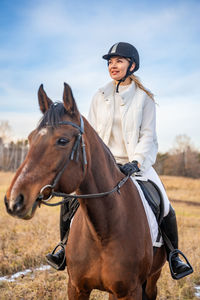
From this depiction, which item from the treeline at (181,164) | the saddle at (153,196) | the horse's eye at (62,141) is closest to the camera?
the horse's eye at (62,141)

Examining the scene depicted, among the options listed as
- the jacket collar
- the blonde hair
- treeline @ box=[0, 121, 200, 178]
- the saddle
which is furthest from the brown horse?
treeline @ box=[0, 121, 200, 178]

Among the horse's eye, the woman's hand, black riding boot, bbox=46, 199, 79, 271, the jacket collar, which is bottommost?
black riding boot, bbox=46, 199, 79, 271

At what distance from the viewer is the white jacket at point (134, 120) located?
3416 mm

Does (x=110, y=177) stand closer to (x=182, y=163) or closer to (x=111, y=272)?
(x=111, y=272)

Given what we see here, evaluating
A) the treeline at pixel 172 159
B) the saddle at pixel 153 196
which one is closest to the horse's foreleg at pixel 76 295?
the saddle at pixel 153 196

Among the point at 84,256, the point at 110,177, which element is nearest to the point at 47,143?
the point at 110,177

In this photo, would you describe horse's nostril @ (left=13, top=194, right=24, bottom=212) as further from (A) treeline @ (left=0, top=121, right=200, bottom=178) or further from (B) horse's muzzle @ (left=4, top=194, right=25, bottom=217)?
(A) treeline @ (left=0, top=121, right=200, bottom=178)

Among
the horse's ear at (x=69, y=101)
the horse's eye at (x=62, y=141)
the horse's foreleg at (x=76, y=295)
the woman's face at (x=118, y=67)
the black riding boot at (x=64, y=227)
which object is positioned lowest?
the horse's foreleg at (x=76, y=295)

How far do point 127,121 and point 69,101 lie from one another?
1376 millimetres

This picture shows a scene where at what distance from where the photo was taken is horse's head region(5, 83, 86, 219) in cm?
186

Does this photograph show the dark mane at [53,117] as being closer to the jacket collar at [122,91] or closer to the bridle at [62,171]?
the bridle at [62,171]

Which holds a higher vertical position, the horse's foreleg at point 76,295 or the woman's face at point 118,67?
the woman's face at point 118,67

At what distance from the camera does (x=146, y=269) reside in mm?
2871

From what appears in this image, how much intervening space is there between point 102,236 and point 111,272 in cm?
33
